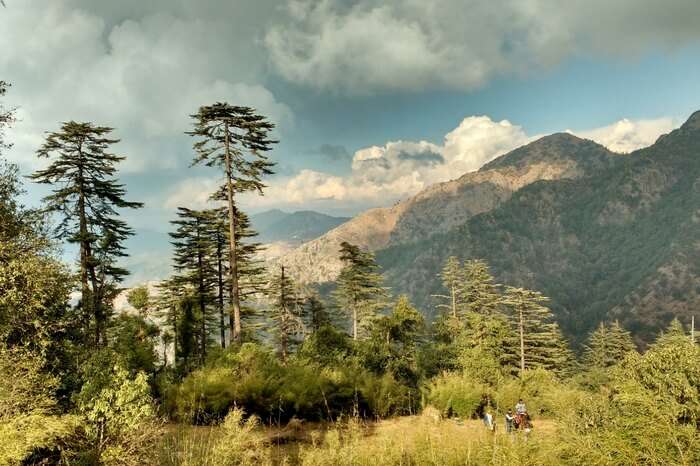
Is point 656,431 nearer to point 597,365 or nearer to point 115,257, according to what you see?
point 115,257

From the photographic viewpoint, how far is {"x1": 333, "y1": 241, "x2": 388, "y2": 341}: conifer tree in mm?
31844

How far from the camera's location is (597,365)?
4988 cm

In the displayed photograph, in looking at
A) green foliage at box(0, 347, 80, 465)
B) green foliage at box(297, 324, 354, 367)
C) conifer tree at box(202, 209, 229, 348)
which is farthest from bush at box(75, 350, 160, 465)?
conifer tree at box(202, 209, 229, 348)

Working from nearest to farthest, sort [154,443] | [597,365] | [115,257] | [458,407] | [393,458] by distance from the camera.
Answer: [393,458] < [154,443] < [458,407] < [115,257] < [597,365]

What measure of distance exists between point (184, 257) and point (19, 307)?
20.6m

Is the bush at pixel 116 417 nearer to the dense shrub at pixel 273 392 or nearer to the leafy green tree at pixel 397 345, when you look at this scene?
the dense shrub at pixel 273 392

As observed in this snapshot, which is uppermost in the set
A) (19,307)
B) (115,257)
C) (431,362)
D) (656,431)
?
(115,257)

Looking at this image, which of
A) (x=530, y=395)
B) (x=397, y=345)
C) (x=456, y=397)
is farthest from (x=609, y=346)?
(x=456, y=397)

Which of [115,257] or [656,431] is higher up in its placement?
[115,257]

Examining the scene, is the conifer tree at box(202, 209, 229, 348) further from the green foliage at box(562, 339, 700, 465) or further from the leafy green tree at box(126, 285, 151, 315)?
the green foliage at box(562, 339, 700, 465)

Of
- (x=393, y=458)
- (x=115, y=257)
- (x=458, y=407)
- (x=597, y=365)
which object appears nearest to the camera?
(x=393, y=458)

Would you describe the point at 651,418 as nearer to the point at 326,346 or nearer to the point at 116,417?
the point at 116,417

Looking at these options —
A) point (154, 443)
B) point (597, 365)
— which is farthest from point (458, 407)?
Result: point (597, 365)

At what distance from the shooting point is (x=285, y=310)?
3434 cm
